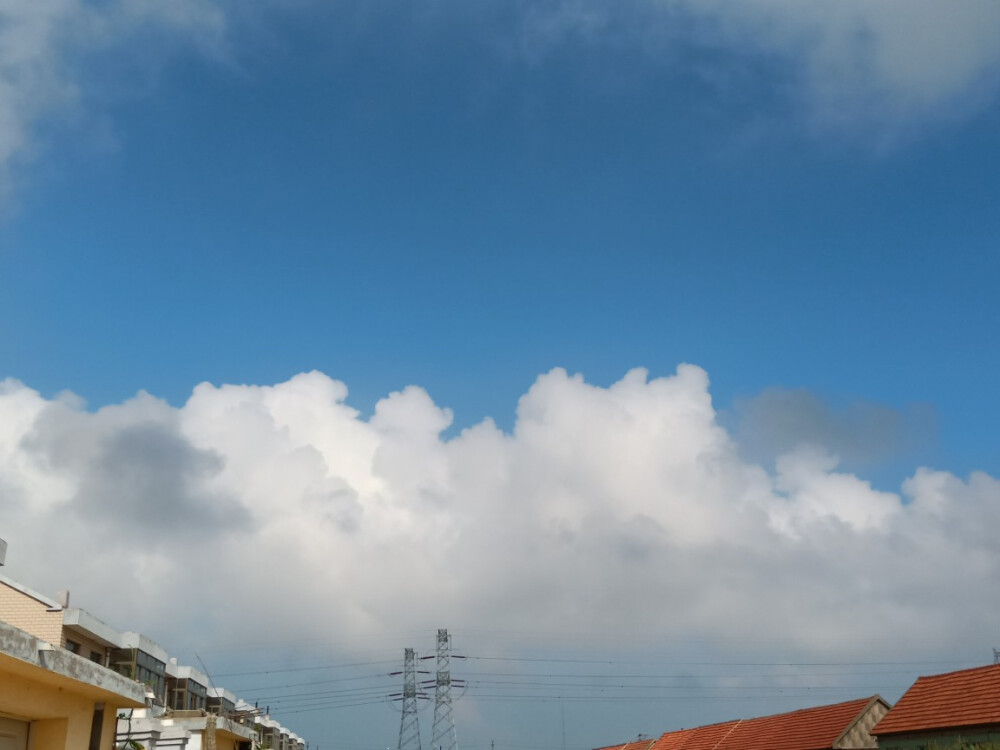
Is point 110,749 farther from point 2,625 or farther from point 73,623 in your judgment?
point 73,623

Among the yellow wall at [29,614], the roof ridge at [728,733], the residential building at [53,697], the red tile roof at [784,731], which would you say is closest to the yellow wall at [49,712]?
the residential building at [53,697]

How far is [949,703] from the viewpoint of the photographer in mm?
38719

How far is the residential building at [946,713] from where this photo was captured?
118 ft

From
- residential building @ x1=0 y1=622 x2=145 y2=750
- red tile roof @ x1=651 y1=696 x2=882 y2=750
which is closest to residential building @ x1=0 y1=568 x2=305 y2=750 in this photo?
residential building @ x1=0 y1=622 x2=145 y2=750

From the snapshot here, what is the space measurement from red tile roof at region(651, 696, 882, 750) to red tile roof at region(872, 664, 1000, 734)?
→ 14.8ft

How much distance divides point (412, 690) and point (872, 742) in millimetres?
59909

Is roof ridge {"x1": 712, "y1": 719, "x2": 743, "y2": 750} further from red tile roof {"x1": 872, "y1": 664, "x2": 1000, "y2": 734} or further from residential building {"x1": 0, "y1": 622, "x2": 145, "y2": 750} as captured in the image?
residential building {"x1": 0, "y1": 622, "x2": 145, "y2": 750}

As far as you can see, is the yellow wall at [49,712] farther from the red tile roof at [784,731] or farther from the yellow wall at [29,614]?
the red tile roof at [784,731]

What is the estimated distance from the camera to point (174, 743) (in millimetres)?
32156

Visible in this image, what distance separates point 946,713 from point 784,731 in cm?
1469

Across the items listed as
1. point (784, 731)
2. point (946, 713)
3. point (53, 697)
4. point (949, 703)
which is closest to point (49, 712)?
point (53, 697)

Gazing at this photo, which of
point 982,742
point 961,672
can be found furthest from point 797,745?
point 982,742

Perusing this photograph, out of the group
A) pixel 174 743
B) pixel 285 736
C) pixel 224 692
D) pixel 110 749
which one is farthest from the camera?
pixel 285 736

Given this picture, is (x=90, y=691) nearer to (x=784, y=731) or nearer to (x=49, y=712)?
(x=49, y=712)
